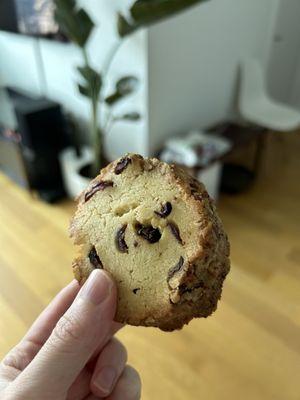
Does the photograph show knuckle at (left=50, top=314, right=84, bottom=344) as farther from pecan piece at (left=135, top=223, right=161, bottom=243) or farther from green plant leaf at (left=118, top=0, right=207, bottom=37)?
green plant leaf at (left=118, top=0, right=207, bottom=37)

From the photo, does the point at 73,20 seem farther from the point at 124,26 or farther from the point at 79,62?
the point at 79,62

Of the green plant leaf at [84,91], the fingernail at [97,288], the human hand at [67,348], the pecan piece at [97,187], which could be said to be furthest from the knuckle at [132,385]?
the green plant leaf at [84,91]

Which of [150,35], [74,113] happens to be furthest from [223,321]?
[74,113]

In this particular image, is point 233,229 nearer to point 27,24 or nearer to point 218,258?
point 218,258

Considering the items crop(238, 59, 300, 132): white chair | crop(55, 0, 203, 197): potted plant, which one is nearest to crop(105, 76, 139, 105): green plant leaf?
crop(55, 0, 203, 197): potted plant

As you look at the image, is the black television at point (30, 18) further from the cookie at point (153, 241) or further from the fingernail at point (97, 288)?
the fingernail at point (97, 288)
